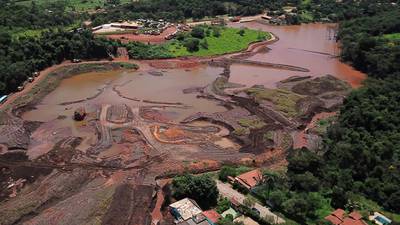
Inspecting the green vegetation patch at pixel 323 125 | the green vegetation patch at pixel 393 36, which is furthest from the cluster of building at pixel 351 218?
the green vegetation patch at pixel 393 36

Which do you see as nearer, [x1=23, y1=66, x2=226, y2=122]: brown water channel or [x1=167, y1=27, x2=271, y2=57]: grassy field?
[x1=23, y1=66, x2=226, y2=122]: brown water channel

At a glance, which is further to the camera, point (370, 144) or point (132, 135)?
point (132, 135)

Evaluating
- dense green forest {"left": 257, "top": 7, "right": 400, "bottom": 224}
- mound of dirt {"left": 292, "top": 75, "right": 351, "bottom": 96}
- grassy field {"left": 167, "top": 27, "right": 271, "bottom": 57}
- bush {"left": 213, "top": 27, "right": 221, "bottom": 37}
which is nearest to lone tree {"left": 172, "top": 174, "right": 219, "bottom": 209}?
dense green forest {"left": 257, "top": 7, "right": 400, "bottom": 224}

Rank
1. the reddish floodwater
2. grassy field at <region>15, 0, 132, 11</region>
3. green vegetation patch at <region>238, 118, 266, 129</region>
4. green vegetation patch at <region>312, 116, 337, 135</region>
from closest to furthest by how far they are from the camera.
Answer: green vegetation patch at <region>312, 116, 337, 135</region> → green vegetation patch at <region>238, 118, 266, 129</region> → the reddish floodwater → grassy field at <region>15, 0, 132, 11</region>

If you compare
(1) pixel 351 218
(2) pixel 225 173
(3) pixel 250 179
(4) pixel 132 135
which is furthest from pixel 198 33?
(1) pixel 351 218

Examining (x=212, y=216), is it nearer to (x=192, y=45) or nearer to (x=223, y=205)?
(x=223, y=205)

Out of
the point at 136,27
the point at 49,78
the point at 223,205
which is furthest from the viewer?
the point at 136,27

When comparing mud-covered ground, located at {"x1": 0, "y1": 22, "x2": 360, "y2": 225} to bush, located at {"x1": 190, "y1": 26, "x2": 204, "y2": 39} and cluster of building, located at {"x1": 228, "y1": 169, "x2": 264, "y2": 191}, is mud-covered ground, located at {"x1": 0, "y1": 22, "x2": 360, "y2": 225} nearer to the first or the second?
cluster of building, located at {"x1": 228, "y1": 169, "x2": 264, "y2": 191}
